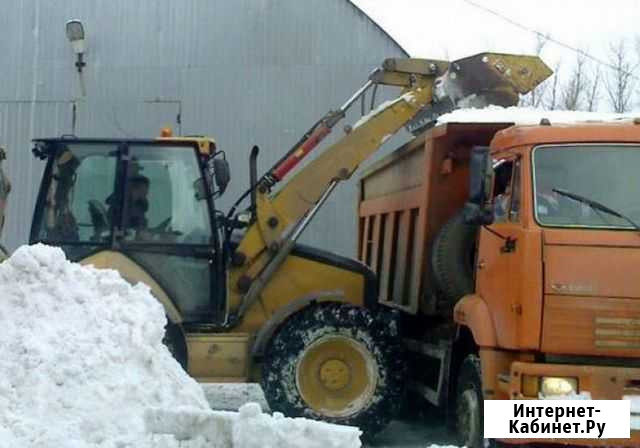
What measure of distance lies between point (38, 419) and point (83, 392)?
385 millimetres

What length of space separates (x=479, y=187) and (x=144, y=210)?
135 inches

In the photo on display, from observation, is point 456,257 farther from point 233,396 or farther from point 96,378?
point 96,378

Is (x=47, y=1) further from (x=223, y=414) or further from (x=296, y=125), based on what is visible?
(x=223, y=414)

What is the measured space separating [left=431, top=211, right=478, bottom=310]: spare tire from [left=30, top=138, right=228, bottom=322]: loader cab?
81.7 inches

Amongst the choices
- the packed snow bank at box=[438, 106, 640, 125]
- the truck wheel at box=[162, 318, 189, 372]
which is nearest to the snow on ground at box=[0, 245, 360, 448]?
the truck wheel at box=[162, 318, 189, 372]

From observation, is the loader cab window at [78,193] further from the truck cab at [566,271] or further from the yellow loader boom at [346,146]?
the truck cab at [566,271]

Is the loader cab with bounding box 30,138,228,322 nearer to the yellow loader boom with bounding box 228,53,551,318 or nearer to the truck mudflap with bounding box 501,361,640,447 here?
the yellow loader boom with bounding box 228,53,551,318

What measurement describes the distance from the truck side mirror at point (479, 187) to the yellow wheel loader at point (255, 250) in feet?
6.84

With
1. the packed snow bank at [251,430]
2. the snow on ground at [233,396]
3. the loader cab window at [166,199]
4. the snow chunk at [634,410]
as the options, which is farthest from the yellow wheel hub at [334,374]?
the packed snow bank at [251,430]

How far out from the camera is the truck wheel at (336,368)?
8.66 meters

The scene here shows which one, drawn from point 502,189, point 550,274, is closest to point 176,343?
point 502,189

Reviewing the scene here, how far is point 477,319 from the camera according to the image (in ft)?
22.9

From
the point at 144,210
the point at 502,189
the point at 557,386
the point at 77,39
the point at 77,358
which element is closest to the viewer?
the point at 557,386

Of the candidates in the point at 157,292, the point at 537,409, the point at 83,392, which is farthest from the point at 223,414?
the point at 157,292
